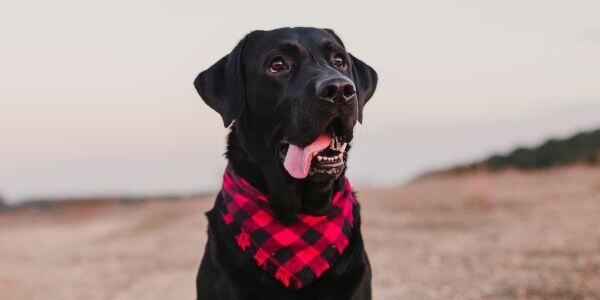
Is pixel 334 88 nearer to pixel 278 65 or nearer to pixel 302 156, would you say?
pixel 302 156

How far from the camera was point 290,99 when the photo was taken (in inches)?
154

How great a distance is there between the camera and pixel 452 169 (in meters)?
33.6

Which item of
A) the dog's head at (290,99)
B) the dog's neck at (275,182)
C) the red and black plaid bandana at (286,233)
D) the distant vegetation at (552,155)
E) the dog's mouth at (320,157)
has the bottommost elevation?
the distant vegetation at (552,155)

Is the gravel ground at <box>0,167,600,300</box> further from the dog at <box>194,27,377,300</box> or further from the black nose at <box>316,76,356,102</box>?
Answer: the black nose at <box>316,76,356,102</box>

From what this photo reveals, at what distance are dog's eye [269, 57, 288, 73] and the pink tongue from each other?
1.73 ft

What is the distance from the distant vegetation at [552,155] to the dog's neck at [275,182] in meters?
29.8

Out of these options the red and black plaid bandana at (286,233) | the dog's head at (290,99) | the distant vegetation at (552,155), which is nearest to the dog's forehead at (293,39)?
the dog's head at (290,99)

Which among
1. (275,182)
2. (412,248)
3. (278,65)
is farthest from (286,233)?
(412,248)

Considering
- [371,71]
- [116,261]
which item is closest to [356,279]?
[371,71]

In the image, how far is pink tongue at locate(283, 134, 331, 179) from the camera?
3785 mm

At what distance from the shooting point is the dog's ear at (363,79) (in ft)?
15.4

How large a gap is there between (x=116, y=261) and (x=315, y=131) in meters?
9.28

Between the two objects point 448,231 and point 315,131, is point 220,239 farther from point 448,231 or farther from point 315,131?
point 448,231

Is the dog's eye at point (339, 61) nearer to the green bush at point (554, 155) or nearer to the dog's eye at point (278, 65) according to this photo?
the dog's eye at point (278, 65)
